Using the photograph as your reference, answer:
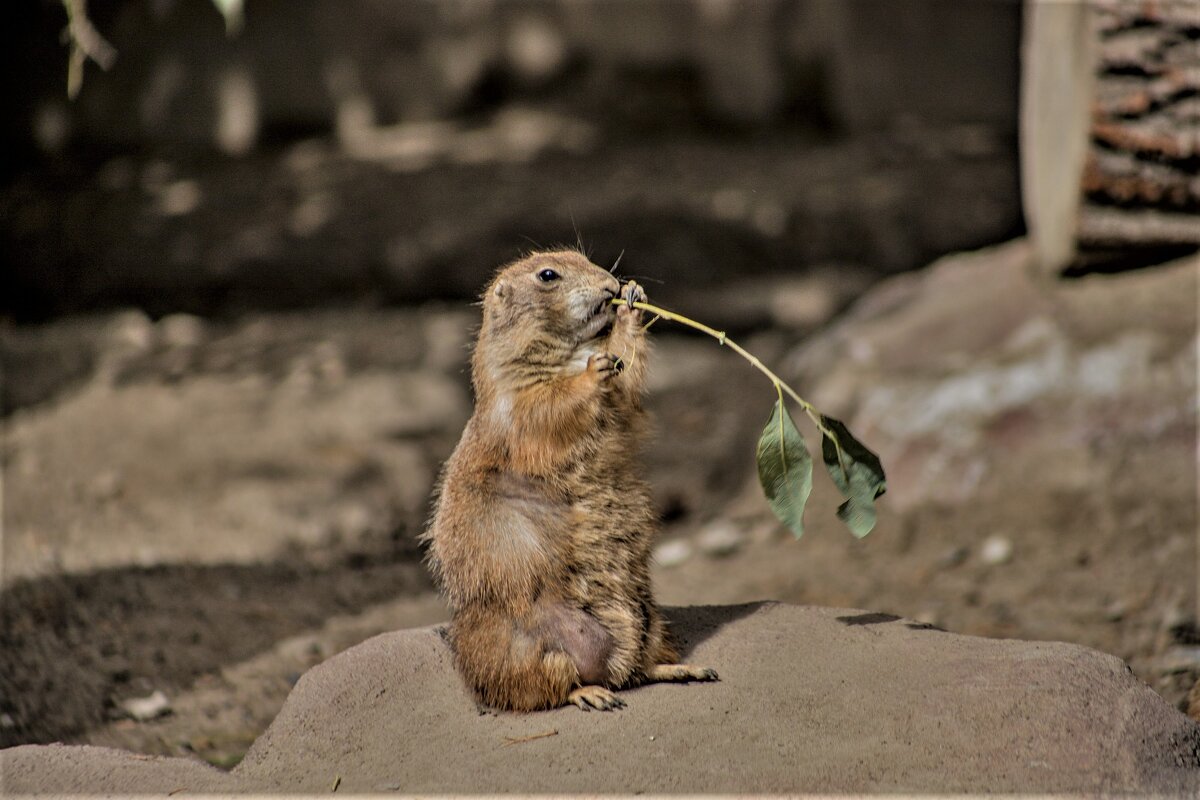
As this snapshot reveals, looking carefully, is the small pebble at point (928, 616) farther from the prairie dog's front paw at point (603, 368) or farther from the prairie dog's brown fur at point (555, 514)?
the prairie dog's front paw at point (603, 368)

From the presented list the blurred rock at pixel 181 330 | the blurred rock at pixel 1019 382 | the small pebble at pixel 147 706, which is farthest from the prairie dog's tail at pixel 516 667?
the blurred rock at pixel 181 330

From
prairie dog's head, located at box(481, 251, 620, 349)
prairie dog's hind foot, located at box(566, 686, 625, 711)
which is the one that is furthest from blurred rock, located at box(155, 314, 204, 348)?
prairie dog's hind foot, located at box(566, 686, 625, 711)

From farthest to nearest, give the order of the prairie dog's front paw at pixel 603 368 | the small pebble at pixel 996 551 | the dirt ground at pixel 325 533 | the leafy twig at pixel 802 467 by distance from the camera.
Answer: the small pebble at pixel 996 551
the dirt ground at pixel 325 533
the leafy twig at pixel 802 467
the prairie dog's front paw at pixel 603 368

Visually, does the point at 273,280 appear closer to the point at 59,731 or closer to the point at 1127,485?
the point at 59,731

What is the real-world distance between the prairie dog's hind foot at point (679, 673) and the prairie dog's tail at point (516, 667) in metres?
0.22

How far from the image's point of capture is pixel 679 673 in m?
3.54

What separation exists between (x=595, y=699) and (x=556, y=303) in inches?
44.7

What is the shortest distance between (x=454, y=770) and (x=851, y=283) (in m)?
6.30

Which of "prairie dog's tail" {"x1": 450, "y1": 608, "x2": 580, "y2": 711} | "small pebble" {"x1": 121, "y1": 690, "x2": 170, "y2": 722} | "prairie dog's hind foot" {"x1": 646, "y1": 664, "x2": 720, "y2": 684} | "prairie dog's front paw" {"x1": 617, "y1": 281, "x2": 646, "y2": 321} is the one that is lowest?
"small pebble" {"x1": 121, "y1": 690, "x2": 170, "y2": 722}

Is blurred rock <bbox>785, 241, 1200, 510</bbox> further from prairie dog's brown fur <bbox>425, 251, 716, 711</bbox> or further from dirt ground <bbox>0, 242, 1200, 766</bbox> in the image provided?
prairie dog's brown fur <bbox>425, 251, 716, 711</bbox>

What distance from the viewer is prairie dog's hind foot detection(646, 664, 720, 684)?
354 centimetres

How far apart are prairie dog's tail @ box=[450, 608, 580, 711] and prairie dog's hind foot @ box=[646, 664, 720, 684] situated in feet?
0.73

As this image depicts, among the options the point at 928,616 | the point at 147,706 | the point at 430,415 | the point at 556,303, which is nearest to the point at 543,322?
the point at 556,303

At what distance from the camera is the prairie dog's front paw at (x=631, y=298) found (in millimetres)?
3723
